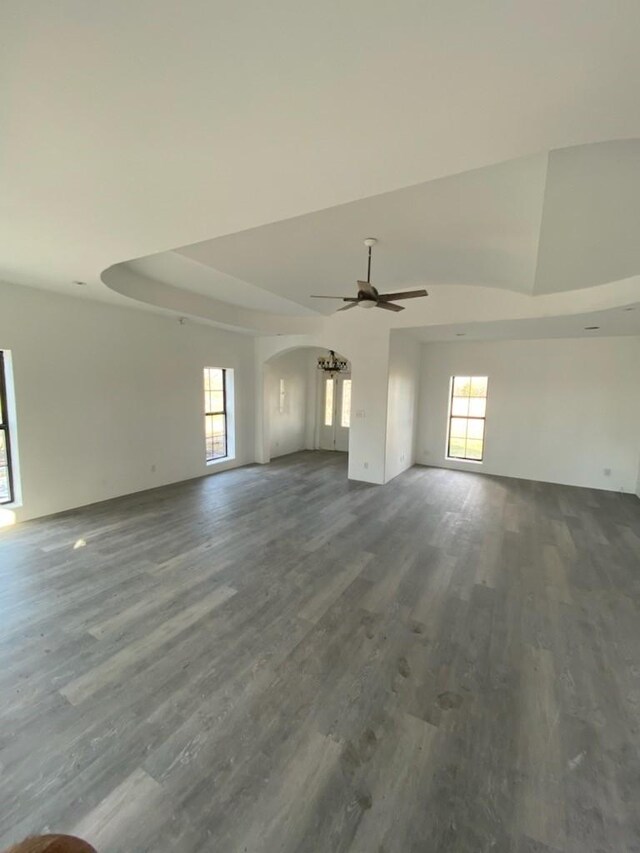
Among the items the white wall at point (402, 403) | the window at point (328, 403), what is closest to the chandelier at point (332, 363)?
the window at point (328, 403)

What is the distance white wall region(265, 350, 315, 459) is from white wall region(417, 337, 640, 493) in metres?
3.21

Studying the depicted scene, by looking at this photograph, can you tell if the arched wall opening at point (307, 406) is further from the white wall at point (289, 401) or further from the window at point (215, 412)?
the window at point (215, 412)

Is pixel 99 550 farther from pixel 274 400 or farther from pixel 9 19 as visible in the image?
pixel 274 400

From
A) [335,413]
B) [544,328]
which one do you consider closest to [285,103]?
[544,328]

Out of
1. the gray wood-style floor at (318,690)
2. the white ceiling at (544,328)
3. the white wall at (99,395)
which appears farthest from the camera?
the white ceiling at (544,328)

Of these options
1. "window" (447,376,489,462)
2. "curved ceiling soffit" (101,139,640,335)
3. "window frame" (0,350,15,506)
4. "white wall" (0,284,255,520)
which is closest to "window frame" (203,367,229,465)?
"white wall" (0,284,255,520)

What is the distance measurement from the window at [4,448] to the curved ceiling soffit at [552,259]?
5.86ft

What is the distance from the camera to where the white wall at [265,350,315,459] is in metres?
8.39

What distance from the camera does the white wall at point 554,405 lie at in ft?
20.5

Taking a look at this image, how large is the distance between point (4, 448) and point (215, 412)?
3384mm

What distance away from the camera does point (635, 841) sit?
1.46 m

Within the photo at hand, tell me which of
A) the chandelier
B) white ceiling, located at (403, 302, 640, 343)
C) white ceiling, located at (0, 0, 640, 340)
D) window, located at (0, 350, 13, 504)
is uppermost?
white ceiling, located at (0, 0, 640, 340)

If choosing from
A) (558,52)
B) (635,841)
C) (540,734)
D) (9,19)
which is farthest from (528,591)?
(9,19)

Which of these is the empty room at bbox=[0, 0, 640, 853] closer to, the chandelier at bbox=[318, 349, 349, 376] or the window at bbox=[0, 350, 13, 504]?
the window at bbox=[0, 350, 13, 504]
